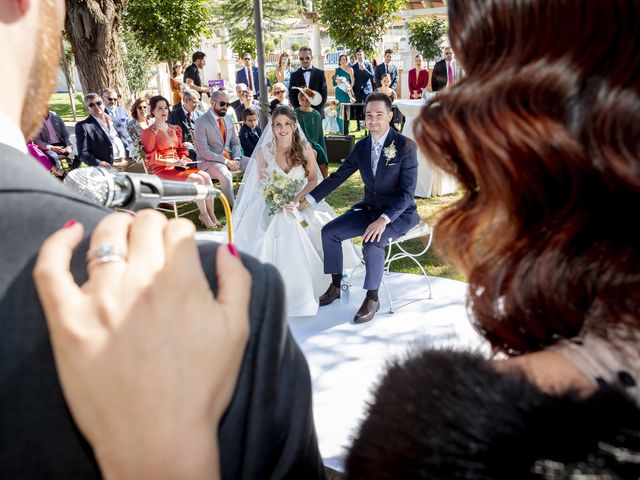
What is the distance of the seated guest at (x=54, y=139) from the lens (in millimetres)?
7963

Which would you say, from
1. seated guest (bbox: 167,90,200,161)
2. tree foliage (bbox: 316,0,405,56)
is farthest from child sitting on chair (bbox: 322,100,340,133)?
seated guest (bbox: 167,90,200,161)

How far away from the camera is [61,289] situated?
595mm

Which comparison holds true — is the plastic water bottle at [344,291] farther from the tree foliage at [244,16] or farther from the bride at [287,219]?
the tree foliage at [244,16]

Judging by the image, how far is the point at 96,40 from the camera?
9.82 m

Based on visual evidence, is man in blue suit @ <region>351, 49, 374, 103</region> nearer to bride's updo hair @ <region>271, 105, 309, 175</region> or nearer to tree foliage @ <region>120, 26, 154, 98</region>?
bride's updo hair @ <region>271, 105, 309, 175</region>

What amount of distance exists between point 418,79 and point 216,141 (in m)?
8.18

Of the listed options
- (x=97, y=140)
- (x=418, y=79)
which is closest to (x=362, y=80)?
(x=418, y=79)

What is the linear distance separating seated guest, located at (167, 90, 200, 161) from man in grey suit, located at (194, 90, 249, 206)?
131cm

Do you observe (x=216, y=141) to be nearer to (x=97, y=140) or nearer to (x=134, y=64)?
Answer: (x=97, y=140)

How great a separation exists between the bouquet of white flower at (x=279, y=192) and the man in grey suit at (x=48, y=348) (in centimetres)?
430

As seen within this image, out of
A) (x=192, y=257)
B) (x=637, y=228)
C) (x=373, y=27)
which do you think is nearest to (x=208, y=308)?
(x=192, y=257)

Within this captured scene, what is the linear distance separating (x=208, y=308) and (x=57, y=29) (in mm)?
507

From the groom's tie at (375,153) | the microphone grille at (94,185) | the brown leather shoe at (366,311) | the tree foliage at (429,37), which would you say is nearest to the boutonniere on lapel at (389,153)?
the groom's tie at (375,153)

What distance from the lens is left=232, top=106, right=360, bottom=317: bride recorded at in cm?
492
